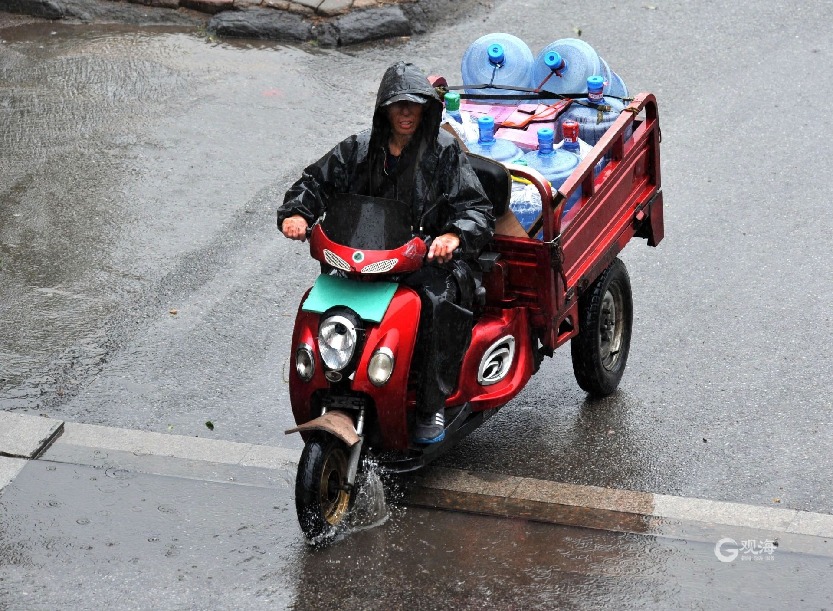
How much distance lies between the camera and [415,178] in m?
5.37

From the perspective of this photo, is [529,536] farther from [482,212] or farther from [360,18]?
[360,18]

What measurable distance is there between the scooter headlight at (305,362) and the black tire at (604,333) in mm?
1672

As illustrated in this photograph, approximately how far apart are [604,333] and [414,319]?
1.69 metres

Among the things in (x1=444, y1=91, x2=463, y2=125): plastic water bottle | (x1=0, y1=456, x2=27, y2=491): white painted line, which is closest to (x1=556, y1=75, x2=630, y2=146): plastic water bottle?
(x1=444, y1=91, x2=463, y2=125): plastic water bottle

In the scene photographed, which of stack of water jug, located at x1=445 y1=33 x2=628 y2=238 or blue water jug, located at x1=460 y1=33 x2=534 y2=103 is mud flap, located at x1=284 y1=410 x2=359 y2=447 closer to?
stack of water jug, located at x1=445 y1=33 x2=628 y2=238

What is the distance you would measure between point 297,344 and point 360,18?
6419 mm

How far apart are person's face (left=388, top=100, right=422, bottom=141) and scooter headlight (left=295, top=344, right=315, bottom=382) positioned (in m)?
1.04

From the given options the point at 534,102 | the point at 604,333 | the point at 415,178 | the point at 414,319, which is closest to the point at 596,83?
the point at 534,102

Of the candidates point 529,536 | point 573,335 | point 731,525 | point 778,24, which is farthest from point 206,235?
point 778,24

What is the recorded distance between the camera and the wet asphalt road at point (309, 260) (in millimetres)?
6258

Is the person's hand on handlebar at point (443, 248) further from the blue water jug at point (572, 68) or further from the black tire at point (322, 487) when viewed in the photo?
the blue water jug at point (572, 68)

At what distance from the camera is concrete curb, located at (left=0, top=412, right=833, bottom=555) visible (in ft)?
17.9

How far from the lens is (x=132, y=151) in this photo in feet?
30.2

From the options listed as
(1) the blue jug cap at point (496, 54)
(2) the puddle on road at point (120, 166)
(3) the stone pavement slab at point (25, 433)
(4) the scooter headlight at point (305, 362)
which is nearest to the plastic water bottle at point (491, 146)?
(1) the blue jug cap at point (496, 54)
